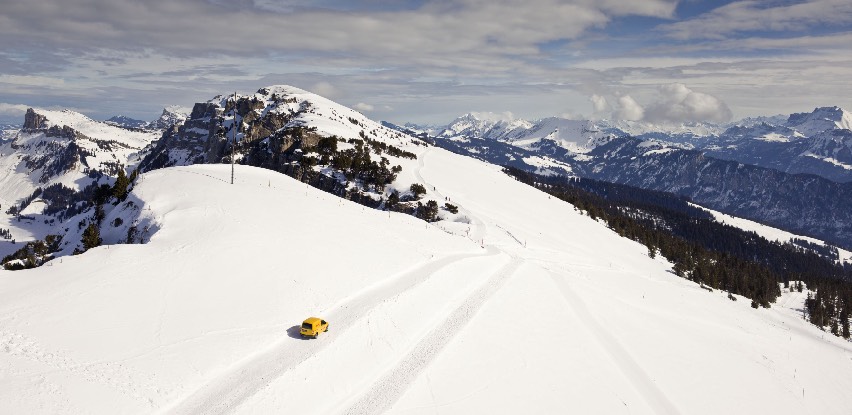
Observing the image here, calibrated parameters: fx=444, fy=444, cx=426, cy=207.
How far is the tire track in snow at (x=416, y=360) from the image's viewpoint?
22.2 meters

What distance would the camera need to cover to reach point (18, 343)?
22750mm

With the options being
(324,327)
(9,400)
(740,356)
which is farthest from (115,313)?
(740,356)

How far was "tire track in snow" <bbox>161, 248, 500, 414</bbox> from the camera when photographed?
67.9 feet

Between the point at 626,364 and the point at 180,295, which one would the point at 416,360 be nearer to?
the point at 626,364

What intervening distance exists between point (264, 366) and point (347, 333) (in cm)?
564

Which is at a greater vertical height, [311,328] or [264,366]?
[311,328]

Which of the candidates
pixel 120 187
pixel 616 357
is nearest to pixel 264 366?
pixel 616 357

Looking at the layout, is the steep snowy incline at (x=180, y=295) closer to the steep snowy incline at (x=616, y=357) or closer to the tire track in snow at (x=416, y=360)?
the tire track in snow at (x=416, y=360)

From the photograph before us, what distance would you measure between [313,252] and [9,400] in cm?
2320

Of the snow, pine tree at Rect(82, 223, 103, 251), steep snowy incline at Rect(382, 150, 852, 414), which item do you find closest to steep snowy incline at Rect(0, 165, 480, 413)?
the snow

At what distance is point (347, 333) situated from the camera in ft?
92.9

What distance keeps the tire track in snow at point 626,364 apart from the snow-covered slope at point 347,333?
158 millimetres

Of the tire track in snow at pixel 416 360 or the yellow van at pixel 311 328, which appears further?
the yellow van at pixel 311 328

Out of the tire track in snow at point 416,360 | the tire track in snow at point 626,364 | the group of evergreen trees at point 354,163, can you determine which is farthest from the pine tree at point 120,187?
the group of evergreen trees at point 354,163
